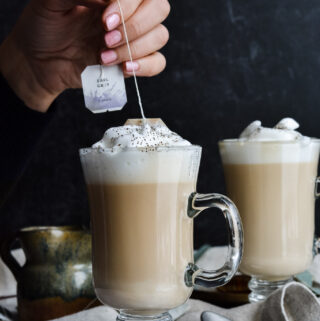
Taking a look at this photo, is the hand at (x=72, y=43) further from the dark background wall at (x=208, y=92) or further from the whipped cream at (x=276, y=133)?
the dark background wall at (x=208, y=92)

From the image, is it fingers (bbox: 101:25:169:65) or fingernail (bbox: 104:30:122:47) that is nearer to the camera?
fingernail (bbox: 104:30:122:47)

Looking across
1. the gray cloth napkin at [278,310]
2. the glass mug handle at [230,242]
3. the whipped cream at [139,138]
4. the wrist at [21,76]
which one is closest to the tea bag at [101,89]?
the whipped cream at [139,138]

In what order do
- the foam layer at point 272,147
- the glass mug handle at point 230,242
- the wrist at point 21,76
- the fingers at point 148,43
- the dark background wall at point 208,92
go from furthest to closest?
the dark background wall at point 208,92
the wrist at point 21,76
the fingers at point 148,43
the foam layer at point 272,147
the glass mug handle at point 230,242

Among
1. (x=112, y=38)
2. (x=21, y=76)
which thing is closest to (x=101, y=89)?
(x=112, y=38)

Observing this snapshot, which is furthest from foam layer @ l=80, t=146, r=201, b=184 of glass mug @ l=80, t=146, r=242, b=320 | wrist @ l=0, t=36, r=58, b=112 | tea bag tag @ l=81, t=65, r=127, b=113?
wrist @ l=0, t=36, r=58, b=112

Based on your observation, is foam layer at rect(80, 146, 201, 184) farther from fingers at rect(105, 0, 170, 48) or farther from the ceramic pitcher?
fingers at rect(105, 0, 170, 48)

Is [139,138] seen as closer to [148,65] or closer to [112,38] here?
[112,38]
